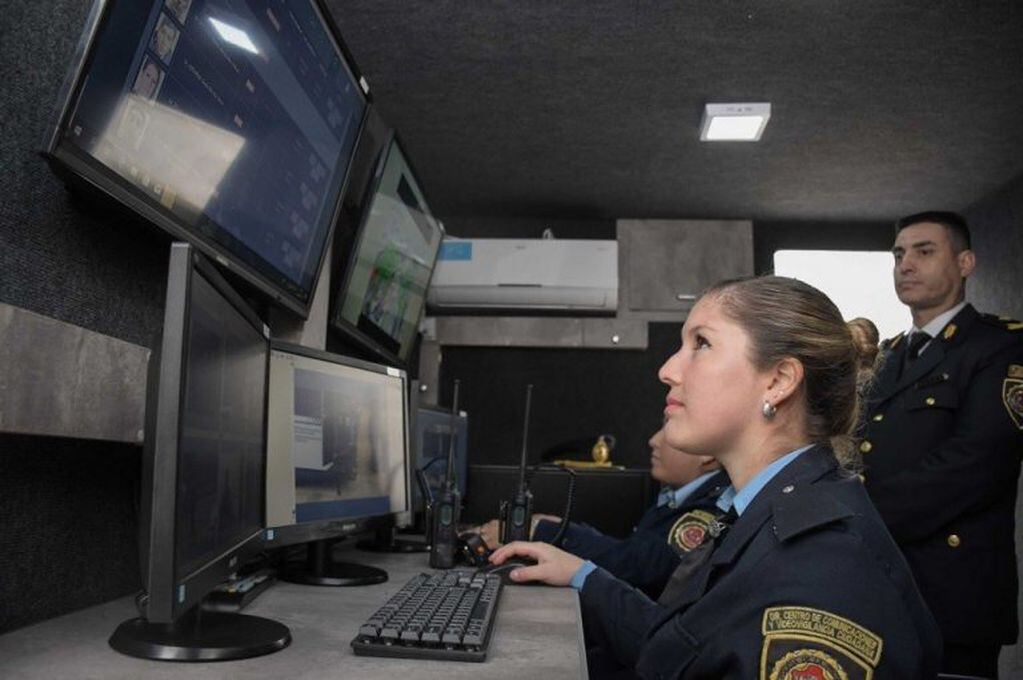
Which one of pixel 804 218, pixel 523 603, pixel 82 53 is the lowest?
pixel 523 603

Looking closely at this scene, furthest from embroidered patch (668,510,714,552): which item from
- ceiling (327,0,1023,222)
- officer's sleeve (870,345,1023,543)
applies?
ceiling (327,0,1023,222)

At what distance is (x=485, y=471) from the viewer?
3064mm

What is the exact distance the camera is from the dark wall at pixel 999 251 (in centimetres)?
390

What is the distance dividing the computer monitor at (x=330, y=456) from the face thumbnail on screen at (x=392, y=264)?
52 centimetres

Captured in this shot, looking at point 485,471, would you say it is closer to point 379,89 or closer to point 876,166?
point 379,89

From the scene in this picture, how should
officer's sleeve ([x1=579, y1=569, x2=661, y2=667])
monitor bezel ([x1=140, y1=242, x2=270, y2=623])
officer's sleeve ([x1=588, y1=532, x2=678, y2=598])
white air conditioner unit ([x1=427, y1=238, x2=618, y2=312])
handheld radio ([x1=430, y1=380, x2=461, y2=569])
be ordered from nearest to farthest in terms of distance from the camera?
monitor bezel ([x1=140, y1=242, x2=270, y2=623])
officer's sleeve ([x1=579, y1=569, x2=661, y2=667])
handheld radio ([x1=430, y1=380, x2=461, y2=569])
officer's sleeve ([x1=588, y1=532, x2=678, y2=598])
white air conditioner unit ([x1=427, y1=238, x2=618, y2=312])

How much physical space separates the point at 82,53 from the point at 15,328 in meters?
0.36

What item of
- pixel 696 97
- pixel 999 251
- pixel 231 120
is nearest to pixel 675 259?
pixel 696 97

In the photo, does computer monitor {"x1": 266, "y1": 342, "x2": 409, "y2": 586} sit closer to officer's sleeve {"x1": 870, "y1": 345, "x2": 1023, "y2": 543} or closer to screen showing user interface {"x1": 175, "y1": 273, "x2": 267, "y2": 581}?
screen showing user interface {"x1": 175, "y1": 273, "x2": 267, "y2": 581}

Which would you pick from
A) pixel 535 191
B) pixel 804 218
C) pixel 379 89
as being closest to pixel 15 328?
pixel 379 89

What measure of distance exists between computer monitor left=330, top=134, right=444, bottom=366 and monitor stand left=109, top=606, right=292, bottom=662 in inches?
49.3

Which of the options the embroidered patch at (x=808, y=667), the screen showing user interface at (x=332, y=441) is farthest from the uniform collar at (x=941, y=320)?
the embroidered patch at (x=808, y=667)

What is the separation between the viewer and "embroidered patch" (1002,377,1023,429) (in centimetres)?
231

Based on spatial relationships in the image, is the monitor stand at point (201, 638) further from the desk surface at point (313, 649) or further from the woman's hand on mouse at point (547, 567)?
the woman's hand on mouse at point (547, 567)
